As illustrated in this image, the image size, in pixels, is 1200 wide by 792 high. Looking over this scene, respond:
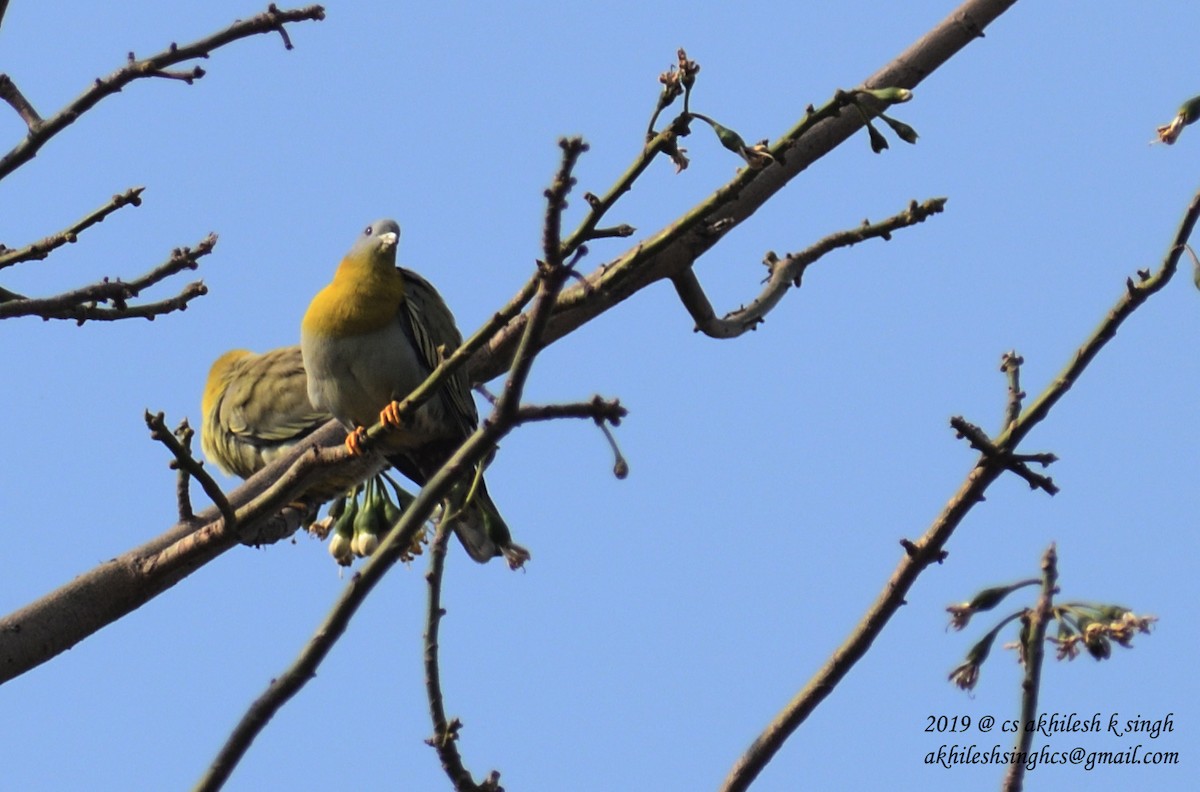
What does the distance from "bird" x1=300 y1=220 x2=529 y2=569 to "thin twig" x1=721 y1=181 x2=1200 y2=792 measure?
2568 millimetres

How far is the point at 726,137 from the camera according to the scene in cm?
329

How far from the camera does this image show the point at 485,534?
5672 millimetres

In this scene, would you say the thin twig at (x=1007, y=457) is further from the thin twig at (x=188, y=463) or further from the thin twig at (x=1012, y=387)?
the thin twig at (x=188, y=463)

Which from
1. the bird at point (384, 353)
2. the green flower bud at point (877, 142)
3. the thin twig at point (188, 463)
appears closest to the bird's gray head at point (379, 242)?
the bird at point (384, 353)

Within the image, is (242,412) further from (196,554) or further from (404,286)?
(196,554)

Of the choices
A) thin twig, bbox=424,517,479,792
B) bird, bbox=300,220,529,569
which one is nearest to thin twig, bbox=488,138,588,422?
thin twig, bbox=424,517,479,792

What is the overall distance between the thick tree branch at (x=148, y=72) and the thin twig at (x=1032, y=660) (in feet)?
8.35

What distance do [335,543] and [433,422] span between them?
3.20 ft

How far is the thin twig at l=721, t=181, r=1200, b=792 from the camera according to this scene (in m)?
3.34

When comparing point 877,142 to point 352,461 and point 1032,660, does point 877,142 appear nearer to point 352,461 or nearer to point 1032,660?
point 1032,660

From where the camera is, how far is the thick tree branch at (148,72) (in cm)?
438

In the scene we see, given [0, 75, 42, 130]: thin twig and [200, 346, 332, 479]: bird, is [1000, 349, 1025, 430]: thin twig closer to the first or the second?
[0, 75, 42, 130]: thin twig

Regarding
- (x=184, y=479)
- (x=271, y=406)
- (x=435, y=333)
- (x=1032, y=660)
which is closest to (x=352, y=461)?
(x=184, y=479)

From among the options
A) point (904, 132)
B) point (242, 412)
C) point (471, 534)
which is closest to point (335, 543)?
point (471, 534)
